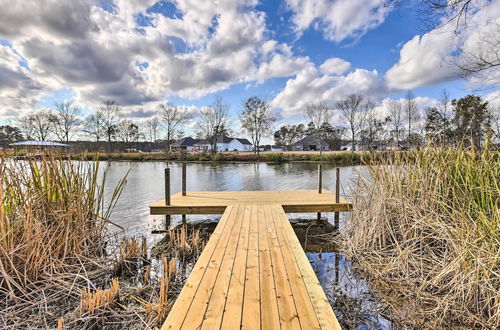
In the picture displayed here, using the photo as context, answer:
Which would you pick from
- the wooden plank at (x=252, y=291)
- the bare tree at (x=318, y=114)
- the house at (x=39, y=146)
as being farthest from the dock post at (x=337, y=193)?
the bare tree at (x=318, y=114)

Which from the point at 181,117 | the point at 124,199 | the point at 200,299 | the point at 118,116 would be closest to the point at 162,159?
the point at 181,117

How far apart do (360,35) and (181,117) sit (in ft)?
114

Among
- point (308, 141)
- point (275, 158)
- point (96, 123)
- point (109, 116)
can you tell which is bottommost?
point (275, 158)

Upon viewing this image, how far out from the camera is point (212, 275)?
2125 millimetres

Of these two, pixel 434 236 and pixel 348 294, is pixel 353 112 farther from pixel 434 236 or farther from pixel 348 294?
pixel 348 294

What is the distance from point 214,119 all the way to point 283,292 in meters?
38.9

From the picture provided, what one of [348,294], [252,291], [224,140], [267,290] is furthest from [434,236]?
[224,140]

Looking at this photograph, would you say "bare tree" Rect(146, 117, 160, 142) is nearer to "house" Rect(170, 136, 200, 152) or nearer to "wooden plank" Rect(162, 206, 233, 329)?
"house" Rect(170, 136, 200, 152)

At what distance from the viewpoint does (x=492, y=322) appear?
1981 millimetres

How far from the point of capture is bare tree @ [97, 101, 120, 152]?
38.3 m

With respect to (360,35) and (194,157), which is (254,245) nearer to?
(360,35)

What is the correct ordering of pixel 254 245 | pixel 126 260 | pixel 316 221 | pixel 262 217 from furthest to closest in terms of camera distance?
pixel 316 221 → pixel 262 217 → pixel 126 260 → pixel 254 245

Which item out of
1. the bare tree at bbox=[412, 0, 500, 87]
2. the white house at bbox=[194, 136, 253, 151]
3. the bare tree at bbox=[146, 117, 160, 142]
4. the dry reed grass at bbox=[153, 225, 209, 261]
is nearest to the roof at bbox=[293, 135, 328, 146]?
the white house at bbox=[194, 136, 253, 151]

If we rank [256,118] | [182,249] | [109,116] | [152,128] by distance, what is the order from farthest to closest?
1. [152,128]
2. [109,116]
3. [256,118]
4. [182,249]
